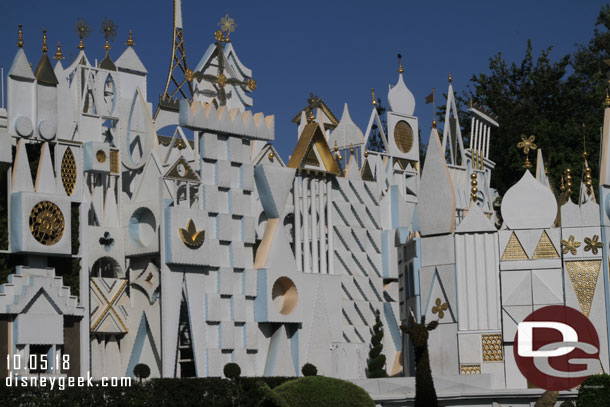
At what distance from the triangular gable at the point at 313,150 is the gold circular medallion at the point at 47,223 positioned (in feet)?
27.2

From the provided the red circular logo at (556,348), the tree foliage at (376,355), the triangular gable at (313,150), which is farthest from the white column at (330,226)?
the red circular logo at (556,348)

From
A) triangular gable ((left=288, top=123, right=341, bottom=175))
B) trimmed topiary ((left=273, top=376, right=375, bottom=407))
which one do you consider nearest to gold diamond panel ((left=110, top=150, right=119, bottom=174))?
triangular gable ((left=288, top=123, right=341, bottom=175))

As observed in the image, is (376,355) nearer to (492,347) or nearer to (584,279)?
(492,347)

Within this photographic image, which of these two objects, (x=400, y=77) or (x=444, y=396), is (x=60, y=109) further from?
(x=400, y=77)

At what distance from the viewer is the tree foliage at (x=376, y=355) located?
3469 centimetres

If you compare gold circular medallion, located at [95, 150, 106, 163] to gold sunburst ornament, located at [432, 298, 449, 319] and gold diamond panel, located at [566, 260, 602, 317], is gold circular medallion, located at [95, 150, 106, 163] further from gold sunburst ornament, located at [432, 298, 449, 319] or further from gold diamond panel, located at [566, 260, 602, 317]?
gold diamond panel, located at [566, 260, 602, 317]

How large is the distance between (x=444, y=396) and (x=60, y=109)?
12.6m

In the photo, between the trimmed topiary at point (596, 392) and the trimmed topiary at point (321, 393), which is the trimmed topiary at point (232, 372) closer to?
the trimmed topiary at point (321, 393)

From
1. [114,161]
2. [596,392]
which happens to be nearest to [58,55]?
[114,161]

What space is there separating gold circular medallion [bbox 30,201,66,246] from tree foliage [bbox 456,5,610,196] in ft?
88.0

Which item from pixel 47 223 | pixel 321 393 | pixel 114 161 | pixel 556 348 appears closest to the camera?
pixel 321 393

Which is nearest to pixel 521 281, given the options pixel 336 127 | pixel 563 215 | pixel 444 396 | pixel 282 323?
pixel 563 215

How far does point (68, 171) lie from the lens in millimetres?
30656

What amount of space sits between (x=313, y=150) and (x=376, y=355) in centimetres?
→ 654
